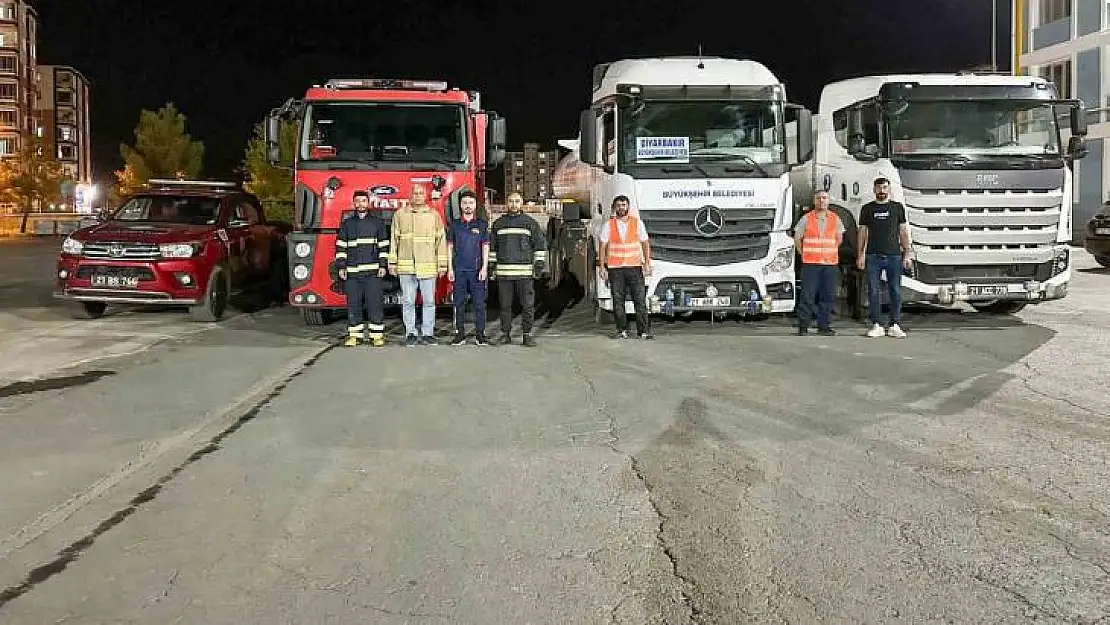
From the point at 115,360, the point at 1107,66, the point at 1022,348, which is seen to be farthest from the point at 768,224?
the point at 1107,66

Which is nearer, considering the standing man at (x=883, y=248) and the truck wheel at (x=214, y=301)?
the standing man at (x=883, y=248)

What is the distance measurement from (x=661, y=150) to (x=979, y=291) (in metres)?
4.11

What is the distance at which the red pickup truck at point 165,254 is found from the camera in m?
14.8

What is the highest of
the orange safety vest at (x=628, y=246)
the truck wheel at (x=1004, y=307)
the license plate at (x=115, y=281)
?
the orange safety vest at (x=628, y=246)

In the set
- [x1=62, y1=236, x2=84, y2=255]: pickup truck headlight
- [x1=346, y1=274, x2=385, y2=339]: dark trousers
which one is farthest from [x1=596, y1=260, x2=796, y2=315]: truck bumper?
[x1=62, y1=236, x2=84, y2=255]: pickup truck headlight

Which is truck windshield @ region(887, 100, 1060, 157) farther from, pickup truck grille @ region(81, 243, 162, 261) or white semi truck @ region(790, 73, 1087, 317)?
→ pickup truck grille @ region(81, 243, 162, 261)

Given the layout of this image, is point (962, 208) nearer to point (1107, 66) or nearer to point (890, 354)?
point (890, 354)

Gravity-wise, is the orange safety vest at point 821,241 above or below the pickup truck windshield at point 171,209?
below

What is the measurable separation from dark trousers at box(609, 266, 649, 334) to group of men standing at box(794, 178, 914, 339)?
190 centimetres

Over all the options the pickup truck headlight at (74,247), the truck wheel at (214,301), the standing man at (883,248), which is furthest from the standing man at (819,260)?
the pickup truck headlight at (74,247)

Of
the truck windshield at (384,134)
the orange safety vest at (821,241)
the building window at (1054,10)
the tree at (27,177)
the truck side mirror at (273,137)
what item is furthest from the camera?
the tree at (27,177)

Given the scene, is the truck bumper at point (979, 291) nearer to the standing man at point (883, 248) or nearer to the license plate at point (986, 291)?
the license plate at point (986, 291)

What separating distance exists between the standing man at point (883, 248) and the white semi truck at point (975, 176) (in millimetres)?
445

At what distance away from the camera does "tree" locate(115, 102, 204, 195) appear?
97438 mm
